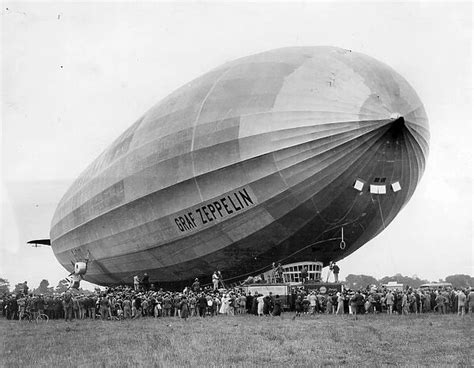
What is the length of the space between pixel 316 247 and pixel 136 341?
842cm

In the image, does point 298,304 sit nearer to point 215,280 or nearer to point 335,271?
point 335,271

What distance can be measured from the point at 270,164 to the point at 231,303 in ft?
16.3

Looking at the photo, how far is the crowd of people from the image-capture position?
685 inches

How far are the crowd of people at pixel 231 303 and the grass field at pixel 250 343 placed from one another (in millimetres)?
1887

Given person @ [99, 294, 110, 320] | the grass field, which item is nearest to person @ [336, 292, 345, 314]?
the grass field

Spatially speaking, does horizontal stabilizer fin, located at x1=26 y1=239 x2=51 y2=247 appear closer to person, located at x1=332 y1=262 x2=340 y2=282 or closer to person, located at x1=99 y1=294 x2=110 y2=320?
person, located at x1=99 y1=294 x2=110 y2=320

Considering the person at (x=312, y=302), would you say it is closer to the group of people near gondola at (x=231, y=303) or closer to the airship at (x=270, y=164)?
the group of people near gondola at (x=231, y=303)

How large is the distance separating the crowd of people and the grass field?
1.89 metres

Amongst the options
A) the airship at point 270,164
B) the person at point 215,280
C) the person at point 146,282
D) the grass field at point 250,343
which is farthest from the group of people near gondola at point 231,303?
the person at point 146,282

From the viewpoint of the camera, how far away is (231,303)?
1808 cm

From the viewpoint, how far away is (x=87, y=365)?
8461mm

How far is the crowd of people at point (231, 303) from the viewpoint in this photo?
17391mm

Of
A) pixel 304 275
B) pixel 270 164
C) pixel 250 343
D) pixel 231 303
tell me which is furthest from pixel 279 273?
pixel 250 343

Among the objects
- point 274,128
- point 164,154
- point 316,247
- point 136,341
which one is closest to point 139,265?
point 164,154
